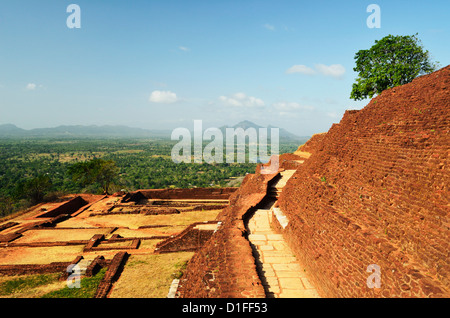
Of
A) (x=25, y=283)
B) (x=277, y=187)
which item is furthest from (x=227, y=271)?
(x=25, y=283)

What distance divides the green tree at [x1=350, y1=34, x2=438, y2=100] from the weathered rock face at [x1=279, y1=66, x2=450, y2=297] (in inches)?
348

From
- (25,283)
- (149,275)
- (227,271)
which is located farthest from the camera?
(149,275)

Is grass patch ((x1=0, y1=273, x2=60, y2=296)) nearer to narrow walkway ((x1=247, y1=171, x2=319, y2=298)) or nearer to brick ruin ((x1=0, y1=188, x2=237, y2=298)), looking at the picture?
brick ruin ((x1=0, y1=188, x2=237, y2=298))

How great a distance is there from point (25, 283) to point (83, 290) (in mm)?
2260

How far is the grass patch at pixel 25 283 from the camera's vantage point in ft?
23.9

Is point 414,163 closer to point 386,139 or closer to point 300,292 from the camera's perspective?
point 386,139

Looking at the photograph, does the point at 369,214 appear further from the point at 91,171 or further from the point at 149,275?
the point at 91,171

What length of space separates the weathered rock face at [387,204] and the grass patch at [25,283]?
8.35 metres

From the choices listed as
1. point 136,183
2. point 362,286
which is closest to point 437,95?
point 362,286

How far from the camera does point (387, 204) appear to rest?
3963mm

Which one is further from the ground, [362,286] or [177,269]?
[362,286]

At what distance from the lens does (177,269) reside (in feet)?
26.4

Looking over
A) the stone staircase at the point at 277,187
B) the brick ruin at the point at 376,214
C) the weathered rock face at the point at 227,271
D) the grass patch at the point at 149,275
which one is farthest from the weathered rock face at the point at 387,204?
the stone staircase at the point at 277,187
